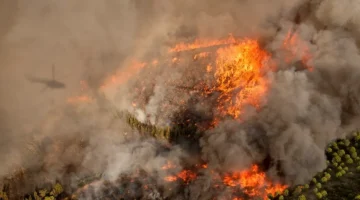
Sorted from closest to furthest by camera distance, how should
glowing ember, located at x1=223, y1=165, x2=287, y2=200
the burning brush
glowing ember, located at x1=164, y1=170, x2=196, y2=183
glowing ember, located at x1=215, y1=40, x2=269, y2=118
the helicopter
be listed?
glowing ember, located at x1=223, y1=165, x2=287, y2=200 < glowing ember, located at x1=164, y1=170, x2=196, y2=183 < the helicopter < the burning brush < glowing ember, located at x1=215, y1=40, x2=269, y2=118

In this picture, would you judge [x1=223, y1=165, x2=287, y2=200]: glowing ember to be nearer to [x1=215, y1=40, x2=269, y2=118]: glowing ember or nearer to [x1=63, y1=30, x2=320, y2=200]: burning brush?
[x1=63, y1=30, x2=320, y2=200]: burning brush

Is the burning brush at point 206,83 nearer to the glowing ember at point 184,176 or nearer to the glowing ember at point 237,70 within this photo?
the glowing ember at point 237,70

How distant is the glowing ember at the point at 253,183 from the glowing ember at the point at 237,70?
3799 millimetres

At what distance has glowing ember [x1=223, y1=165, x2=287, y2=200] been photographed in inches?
521

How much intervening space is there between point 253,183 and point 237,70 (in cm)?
612

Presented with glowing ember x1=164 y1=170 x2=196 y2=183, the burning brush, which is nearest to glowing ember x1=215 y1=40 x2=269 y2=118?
the burning brush

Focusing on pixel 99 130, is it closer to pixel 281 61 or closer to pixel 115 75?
pixel 115 75

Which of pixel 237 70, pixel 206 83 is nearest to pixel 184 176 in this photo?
pixel 206 83

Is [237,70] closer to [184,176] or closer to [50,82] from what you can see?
[184,176]

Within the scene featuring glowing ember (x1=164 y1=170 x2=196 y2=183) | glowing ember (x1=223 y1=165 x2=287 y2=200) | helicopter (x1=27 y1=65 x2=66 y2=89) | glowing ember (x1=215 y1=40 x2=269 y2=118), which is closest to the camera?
glowing ember (x1=223 y1=165 x2=287 y2=200)

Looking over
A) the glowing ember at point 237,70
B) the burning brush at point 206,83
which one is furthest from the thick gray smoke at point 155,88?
the glowing ember at point 237,70

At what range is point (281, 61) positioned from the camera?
55.9ft

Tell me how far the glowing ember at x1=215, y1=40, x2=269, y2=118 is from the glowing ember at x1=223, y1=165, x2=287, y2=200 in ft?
12.5

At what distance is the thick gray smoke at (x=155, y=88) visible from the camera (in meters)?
14.0
